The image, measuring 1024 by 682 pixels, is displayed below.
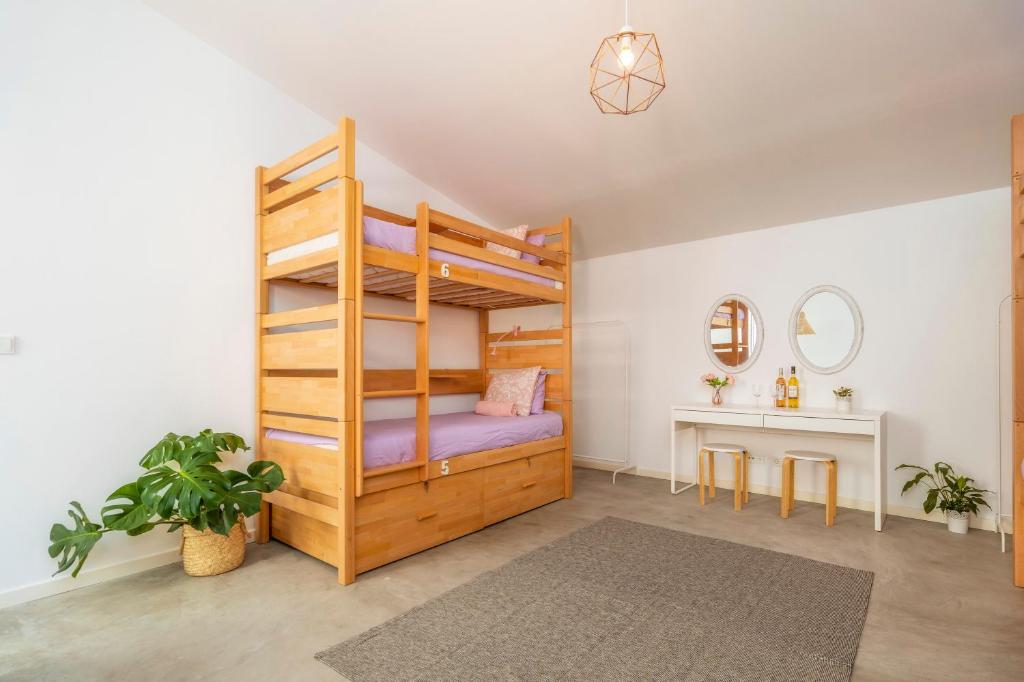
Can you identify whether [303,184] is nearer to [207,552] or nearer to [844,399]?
[207,552]

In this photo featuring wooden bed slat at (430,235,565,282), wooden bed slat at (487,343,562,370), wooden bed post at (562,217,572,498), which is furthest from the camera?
wooden bed slat at (487,343,562,370)

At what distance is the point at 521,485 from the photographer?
150 inches

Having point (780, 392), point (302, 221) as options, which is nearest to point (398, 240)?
point (302, 221)

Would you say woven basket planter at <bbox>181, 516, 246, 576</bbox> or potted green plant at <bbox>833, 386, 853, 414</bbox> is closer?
woven basket planter at <bbox>181, 516, 246, 576</bbox>

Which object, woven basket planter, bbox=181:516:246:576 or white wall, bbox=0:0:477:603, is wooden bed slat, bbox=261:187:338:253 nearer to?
white wall, bbox=0:0:477:603

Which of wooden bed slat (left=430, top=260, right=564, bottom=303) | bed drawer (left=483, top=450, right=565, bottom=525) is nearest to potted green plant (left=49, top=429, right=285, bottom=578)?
bed drawer (left=483, top=450, right=565, bottom=525)

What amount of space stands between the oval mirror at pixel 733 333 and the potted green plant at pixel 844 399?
712 mm

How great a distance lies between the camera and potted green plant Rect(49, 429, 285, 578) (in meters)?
2.53

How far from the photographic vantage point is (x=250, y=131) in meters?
3.40

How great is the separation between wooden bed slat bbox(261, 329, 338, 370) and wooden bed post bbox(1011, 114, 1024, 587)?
11.1 feet

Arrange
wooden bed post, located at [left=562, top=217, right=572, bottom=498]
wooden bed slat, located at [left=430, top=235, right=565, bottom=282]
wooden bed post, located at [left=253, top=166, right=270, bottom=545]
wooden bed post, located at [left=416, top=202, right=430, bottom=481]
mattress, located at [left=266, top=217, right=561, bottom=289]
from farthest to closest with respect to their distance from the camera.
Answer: wooden bed post, located at [left=562, top=217, right=572, bottom=498], wooden bed post, located at [left=253, top=166, right=270, bottom=545], wooden bed slat, located at [left=430, top=235, right=565, bottom=282], wooden bed post, located at [left=416, top=202, right=430, bottom=481], mattress, located at [left=266, top=217, right=561, bottom=289]

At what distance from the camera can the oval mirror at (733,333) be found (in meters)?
4.47

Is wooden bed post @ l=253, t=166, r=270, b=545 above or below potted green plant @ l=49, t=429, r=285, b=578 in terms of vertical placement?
above

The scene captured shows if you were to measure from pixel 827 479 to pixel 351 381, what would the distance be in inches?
127
